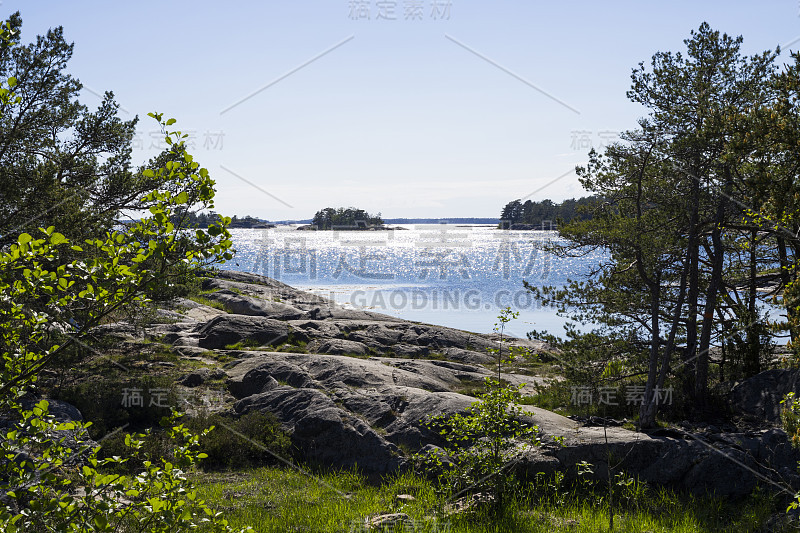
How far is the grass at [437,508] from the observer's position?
26.5ft

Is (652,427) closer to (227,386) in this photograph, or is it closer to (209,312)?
(227,386)

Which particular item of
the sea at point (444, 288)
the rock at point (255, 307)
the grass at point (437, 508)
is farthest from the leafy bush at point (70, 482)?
the rock at point (255, 307)

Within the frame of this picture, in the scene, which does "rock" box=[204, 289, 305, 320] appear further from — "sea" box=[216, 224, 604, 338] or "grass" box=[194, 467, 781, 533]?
"grass" box=[194, 467, 781, 533]

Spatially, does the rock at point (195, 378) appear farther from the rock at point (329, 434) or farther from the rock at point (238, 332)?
the rock at point (238, 332)

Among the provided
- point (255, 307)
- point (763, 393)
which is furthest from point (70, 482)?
point (255, 307)

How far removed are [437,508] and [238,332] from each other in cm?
1559

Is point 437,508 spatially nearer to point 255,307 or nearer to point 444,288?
point 255,307

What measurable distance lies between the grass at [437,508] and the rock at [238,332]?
458 inches

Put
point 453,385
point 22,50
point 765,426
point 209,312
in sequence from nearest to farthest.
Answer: point 765,426 → point 22,50 → point 453,385 → point 209,312

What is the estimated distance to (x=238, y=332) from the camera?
2239cm

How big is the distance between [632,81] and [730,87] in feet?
8.20

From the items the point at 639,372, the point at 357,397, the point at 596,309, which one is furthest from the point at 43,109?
the point at 639,372

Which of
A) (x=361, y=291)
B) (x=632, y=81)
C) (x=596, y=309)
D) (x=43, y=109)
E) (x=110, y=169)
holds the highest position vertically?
(x=632, y=81)

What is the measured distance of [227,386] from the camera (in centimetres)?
1581
